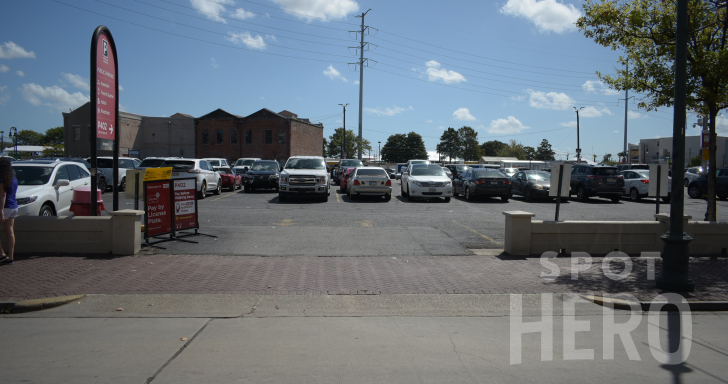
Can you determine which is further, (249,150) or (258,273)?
(249,150)

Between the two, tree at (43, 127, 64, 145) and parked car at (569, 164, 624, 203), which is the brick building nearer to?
parked car at (569, 164, 624, 203)

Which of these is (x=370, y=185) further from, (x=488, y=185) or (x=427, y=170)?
(x=488, y=185)

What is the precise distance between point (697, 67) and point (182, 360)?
37.9 ft

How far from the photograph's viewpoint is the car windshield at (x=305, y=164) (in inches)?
798

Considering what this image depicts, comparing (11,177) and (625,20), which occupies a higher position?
(625,20)

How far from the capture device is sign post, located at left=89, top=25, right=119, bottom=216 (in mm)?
9078

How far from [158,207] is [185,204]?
0.71m

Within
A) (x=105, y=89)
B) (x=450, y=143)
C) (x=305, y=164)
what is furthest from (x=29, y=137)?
(x=105, y=89)

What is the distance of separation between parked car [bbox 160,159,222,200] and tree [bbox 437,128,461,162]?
4353 inches

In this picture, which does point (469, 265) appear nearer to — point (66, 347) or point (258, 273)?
point (258, 273)

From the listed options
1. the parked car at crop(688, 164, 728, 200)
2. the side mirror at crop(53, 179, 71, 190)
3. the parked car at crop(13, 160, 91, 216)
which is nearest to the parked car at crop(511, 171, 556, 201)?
the parked car at crop(688, 164, 728, 200)

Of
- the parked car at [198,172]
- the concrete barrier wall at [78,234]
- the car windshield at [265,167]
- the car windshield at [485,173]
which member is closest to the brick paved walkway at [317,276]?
the concrete barrier wall at [78,234]

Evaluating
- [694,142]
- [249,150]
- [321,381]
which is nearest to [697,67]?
[321,381]

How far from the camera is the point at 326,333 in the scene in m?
5.14
